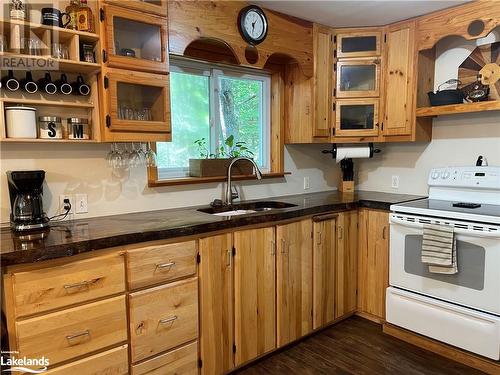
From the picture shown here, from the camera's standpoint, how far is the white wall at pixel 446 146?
2.67 meters

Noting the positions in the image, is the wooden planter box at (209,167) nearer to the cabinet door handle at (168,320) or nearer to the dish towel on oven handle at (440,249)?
the cabinet door handle at (168,320)

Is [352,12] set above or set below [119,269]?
above

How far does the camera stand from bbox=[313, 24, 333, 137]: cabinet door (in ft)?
9.59

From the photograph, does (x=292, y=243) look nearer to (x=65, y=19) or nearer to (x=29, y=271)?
(x=29, y=271)

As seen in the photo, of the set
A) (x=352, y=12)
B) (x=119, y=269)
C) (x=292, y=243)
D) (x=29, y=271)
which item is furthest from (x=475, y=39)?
(x=29, y=271)

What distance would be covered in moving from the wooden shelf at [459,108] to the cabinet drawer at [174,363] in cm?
236

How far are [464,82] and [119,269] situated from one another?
283 cm

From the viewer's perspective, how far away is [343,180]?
3.45m

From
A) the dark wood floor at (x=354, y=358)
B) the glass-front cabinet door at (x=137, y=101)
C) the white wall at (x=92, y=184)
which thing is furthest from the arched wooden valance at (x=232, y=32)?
the dark wood floor at (x=354, y=358)

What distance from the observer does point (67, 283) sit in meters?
1.54

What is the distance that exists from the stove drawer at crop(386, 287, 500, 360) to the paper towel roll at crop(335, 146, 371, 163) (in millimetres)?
1210

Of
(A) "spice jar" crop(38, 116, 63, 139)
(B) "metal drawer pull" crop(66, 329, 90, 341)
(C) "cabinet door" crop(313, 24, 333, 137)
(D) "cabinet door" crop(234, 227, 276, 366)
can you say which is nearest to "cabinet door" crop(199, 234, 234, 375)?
(D) "cabinet door" crop(234, 227, 276, 366)

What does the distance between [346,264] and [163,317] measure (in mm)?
1582

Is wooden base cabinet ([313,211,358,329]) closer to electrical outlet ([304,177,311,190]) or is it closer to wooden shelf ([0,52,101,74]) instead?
electrical outlet ([304,177,311,190])
